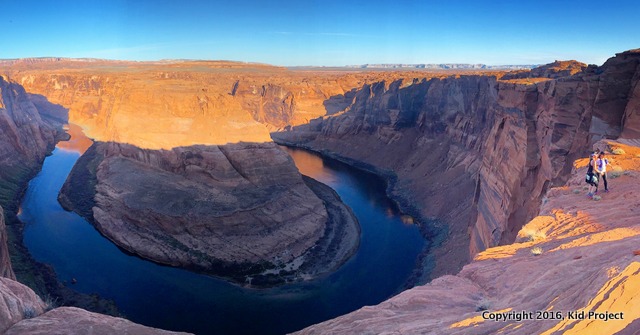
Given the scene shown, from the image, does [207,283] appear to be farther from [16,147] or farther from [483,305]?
[16,147]

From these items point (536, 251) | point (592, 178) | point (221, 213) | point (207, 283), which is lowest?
point (207, 283)

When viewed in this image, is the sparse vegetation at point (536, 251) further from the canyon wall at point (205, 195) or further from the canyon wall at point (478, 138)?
the canyon wall at point (205, 195)

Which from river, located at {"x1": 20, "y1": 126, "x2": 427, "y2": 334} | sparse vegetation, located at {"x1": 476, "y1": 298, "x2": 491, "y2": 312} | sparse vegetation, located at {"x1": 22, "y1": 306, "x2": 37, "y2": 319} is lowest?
river, located at {"x1": 20, "y1": 126, "x2": 427, "y2": 334}

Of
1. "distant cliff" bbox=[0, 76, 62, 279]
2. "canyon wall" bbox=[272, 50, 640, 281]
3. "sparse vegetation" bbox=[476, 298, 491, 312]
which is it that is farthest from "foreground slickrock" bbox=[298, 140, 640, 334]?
"distant cliff" bbox=[0, 76, 62, 279]

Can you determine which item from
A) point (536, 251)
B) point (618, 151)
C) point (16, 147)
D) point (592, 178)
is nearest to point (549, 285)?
point (536, 251)

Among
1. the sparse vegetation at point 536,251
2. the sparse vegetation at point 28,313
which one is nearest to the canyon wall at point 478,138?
the sparse vegetation at point 536,251

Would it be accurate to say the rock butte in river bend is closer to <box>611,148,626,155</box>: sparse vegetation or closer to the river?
<box>611,148,626,155</box>: sparse vegetation
